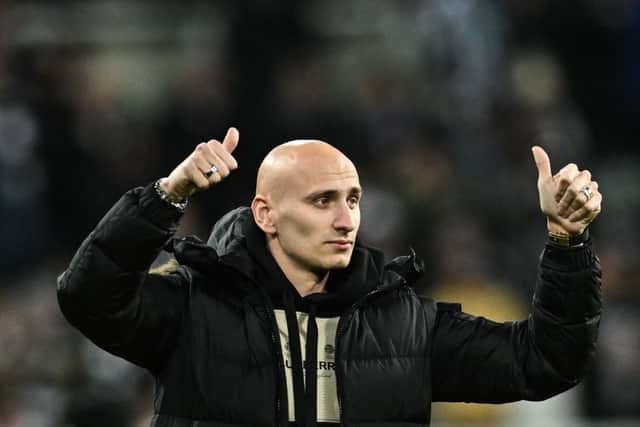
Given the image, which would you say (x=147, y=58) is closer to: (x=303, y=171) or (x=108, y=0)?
(x=108, y=0)

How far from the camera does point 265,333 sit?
3.93 metres

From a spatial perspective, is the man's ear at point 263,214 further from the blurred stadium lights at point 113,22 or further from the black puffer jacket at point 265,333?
the blurred stadium lights at point 113,22

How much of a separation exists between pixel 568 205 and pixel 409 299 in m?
0.59

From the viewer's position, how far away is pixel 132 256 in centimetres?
371

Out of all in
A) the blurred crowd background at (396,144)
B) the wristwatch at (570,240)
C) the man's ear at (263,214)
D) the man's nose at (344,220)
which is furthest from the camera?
the blurred crowd background at (396,144)

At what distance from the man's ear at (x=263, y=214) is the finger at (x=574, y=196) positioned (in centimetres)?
86

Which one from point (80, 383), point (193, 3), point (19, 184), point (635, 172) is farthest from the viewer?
point (193, 3)

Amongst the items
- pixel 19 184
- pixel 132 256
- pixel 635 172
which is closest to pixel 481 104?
pixel 635 172

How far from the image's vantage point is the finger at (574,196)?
3795 millimetres

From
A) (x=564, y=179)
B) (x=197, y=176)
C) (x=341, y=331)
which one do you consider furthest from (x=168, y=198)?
(x=564, y=179)

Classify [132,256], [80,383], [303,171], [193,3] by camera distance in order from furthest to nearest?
[193,3] < [80,383] < [303,171] < [132,256]

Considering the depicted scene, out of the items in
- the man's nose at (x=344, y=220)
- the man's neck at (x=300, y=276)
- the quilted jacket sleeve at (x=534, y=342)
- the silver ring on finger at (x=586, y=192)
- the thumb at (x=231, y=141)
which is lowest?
the quilted jacket sleeve at (x=534, y=342)

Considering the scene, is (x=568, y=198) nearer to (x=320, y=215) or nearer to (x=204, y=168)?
(x=320, y=215)

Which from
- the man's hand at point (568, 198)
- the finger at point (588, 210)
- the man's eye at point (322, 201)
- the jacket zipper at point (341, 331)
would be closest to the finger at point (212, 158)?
the man's eye at point (322, 201)
